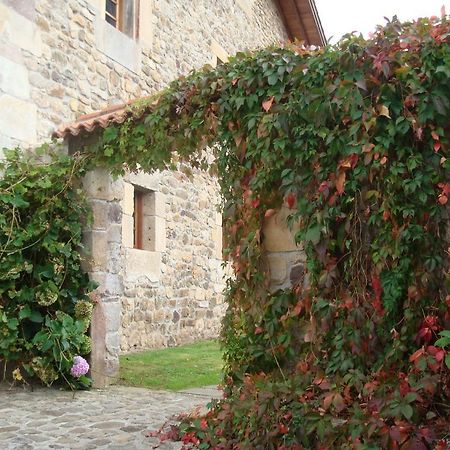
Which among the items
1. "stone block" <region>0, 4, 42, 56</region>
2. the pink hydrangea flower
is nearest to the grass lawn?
the pink hydrangea flower

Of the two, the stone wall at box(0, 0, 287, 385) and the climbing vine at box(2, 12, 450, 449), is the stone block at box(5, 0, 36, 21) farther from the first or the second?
the climbing vine at box(2, 12, 450, 449)

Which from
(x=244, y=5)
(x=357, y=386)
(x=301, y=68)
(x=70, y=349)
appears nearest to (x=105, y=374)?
(x=70, y=349)

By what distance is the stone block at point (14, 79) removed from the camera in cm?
525

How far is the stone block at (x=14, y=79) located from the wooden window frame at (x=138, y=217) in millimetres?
2401

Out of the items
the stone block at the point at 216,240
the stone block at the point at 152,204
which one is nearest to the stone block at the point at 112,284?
the stone block at the point at 152,204

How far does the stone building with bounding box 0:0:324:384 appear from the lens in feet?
17.6

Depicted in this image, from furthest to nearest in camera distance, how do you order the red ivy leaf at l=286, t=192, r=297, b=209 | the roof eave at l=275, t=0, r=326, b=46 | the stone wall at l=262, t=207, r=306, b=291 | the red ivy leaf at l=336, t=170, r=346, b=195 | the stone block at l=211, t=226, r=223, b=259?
the roof eave at l=275, t=0, r=326, b=46 < the stone block at l=211, t=226, r=223, b=259 < the stone wall at l=262, t=207, r=306, b=291 < the red ivy leaf at l=286, t=192, r=297, b=209 < the red ivy leaf at l=336, t=170, r=346, b=195

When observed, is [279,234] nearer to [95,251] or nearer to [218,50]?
[95,251]

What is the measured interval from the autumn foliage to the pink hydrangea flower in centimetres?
175

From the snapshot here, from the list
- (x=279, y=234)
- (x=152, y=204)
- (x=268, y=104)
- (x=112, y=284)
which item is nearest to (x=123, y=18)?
(x=152, y=204)

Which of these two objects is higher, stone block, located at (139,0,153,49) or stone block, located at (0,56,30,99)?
stone block, located at (139,0,153,49)

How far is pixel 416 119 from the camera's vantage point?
3107 mm

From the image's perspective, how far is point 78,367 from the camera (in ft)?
16.4

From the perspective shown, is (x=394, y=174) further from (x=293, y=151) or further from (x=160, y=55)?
(x=160, y=55)
